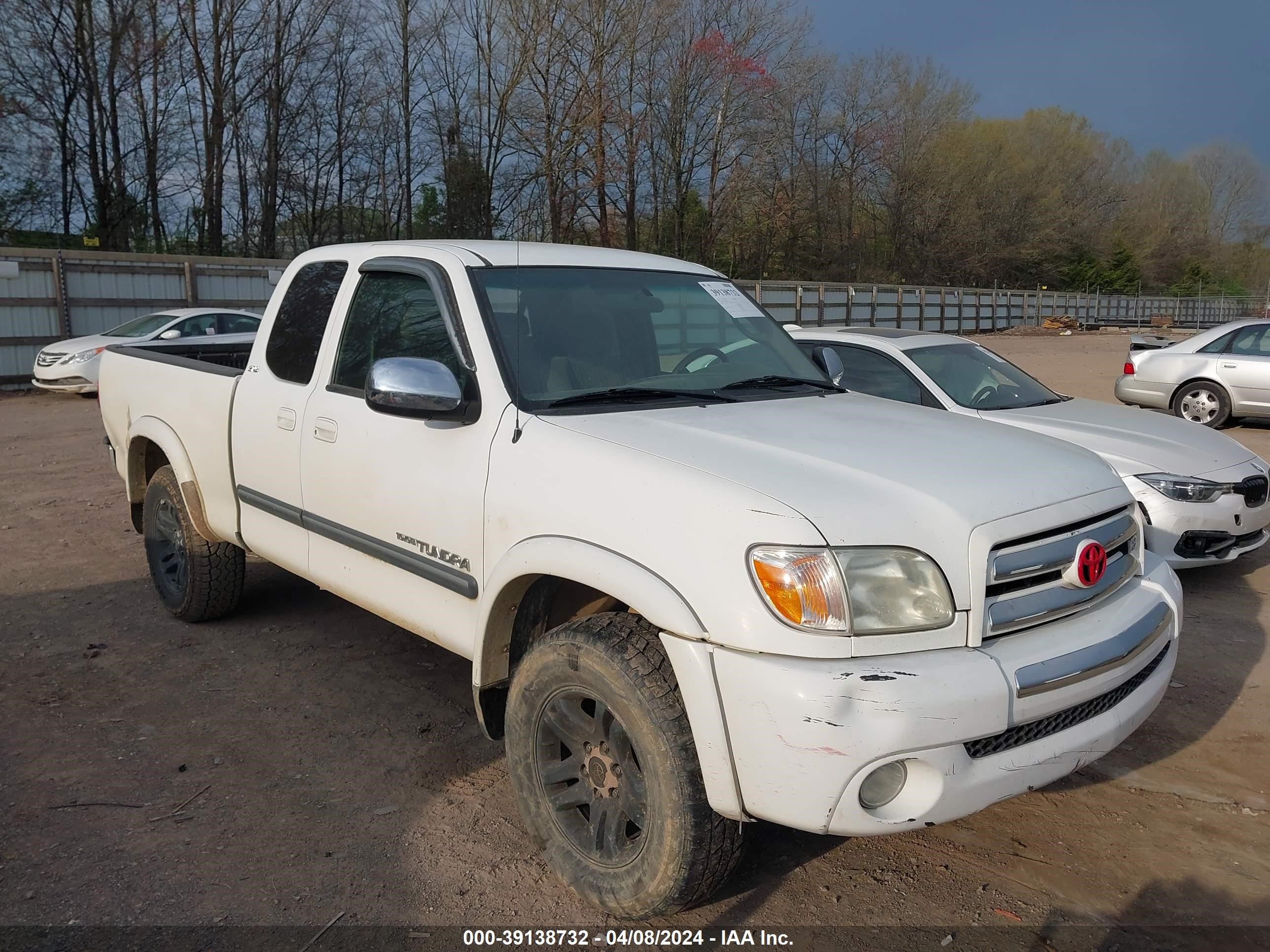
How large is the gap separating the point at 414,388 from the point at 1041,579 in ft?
6.35

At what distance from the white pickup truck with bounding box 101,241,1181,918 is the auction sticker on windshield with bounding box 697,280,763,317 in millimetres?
22

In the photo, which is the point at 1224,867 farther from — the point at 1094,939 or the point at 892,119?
the point at 892,119

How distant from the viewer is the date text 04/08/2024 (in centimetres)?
275

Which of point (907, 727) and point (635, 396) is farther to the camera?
point (635, 396)

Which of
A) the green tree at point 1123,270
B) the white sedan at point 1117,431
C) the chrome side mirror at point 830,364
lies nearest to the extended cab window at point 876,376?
the white sedan at point 1117,431

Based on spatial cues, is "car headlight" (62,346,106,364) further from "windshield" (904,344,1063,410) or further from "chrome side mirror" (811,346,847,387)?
"chrome side mirror" (811,346,847,387)

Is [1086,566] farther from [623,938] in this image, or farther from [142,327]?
[142,327]

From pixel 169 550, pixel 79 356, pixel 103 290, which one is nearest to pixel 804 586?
pixel 169 550

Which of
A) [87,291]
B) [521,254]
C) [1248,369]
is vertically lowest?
[1248,369]

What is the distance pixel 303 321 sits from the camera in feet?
14.3

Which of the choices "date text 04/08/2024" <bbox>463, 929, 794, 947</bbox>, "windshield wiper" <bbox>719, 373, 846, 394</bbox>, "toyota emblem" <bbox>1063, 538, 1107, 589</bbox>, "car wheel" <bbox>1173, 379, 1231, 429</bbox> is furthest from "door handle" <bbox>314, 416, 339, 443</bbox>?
"car wheel" <bbox>1173, 379, 1231, 429</bbox>

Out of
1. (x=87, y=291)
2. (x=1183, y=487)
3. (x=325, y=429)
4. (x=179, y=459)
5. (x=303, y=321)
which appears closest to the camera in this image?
(x=325, y=429)

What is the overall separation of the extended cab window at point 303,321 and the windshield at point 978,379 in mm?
4372

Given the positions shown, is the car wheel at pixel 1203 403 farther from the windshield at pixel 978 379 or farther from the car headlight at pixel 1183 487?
the car headlight at pixel 1183 487
